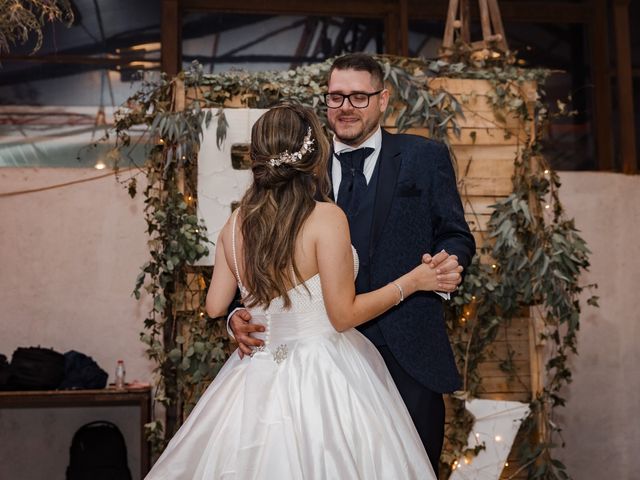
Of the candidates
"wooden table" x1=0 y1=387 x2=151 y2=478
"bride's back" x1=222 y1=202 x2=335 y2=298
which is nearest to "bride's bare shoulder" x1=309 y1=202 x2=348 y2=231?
"bride's back" x1=222 y1=202 x2=335 y2=298

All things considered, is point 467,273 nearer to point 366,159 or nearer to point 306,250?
point 366,159

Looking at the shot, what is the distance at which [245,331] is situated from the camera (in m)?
2.71

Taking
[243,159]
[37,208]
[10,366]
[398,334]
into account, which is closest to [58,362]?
[10,366]

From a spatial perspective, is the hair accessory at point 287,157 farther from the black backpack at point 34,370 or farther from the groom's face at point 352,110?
the black backpack at point 34,370

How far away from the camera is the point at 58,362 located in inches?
206

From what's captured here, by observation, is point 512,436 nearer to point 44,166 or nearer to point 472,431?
point 472,431

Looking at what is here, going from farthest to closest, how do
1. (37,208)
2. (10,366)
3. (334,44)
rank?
(334,44) < (37,208) < (10,366)

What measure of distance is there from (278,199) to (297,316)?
36cm

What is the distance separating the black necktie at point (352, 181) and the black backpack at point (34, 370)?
2.81 m

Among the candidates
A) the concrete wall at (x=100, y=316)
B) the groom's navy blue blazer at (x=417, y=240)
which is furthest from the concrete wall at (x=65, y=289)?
the groom's navy blue blazer at (x=417, y=240)

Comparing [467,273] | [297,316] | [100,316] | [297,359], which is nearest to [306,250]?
[297,316]

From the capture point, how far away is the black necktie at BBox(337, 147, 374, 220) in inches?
120

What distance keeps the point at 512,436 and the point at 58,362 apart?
266 centimetres

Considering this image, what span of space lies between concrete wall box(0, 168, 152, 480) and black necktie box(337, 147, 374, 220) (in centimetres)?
319
